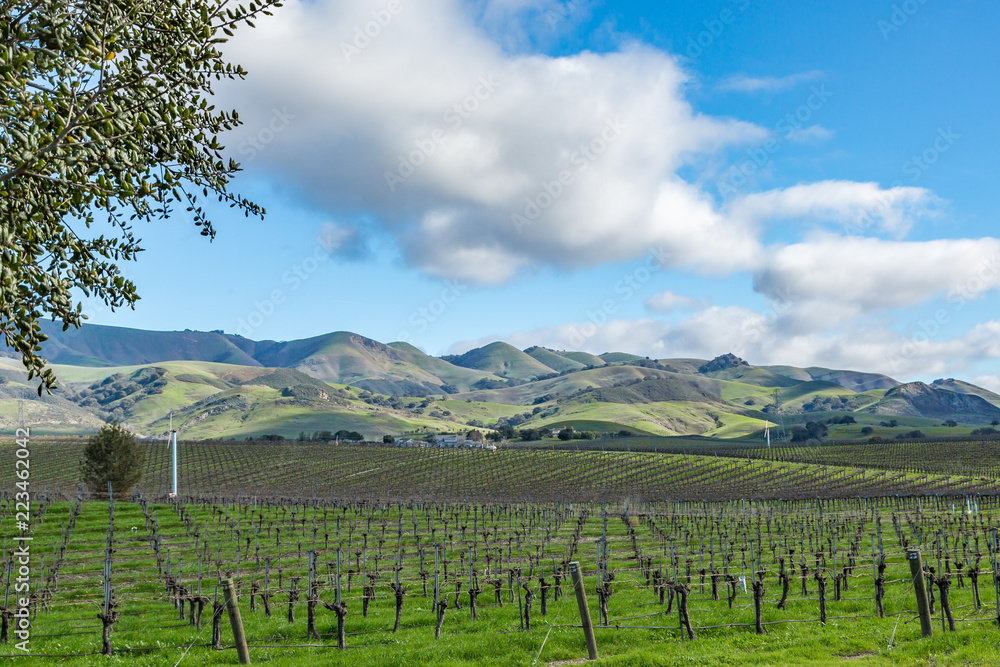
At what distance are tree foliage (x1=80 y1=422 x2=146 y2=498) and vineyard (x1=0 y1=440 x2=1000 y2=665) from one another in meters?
3.54

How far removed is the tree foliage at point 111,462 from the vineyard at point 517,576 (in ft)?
11.6

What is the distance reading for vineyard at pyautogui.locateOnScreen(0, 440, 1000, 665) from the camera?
14.7 metres

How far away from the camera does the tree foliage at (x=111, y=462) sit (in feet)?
203

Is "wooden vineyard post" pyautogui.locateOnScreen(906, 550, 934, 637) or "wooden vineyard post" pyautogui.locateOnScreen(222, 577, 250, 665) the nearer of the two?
"wooden vineyard post" pyautogui.locateOnScreen(222, 577, 250, 665)

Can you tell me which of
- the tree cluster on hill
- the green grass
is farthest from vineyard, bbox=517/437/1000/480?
the green grass

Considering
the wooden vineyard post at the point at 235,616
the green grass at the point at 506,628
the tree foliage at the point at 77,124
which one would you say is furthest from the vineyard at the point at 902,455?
the tree foliage at the point at 77,124

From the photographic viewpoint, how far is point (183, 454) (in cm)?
12950

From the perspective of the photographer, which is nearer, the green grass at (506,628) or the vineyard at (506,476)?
the green grass at (506,628)

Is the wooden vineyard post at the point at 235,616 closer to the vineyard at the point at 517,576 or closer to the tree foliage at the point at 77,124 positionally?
the vineyard at the point at 517,576

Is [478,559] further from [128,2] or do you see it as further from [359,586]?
[128,2]

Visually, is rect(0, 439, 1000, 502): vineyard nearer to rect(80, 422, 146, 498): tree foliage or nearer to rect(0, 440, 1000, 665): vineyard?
rect(0, 440, 1000, 665): vineyard

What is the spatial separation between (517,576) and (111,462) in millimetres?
52040

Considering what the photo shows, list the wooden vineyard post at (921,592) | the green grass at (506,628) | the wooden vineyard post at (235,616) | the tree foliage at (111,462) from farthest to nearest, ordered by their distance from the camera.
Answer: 1. the tree foliage at (111,462)
2. the wooden vineyard post at (921,592)
3. the green grass at (506,628)
4. the wooden vineyard post at (235,616)

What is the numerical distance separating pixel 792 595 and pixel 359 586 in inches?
614
